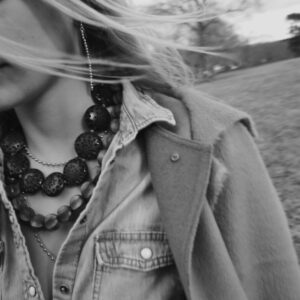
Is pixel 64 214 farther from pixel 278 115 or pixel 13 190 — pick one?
pixel 278 115

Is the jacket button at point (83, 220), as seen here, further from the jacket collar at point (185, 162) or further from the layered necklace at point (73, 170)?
the jacket collar at point (185, 162)

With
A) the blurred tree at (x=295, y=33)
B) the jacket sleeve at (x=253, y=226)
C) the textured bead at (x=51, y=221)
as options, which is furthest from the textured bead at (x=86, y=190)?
the blurred tree at (x=295, y=33)

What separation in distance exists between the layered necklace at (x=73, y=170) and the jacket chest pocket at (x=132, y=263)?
0.15m

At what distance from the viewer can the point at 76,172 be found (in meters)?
1.36

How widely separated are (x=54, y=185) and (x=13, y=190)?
5.0 inches

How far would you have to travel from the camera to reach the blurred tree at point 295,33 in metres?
8.39

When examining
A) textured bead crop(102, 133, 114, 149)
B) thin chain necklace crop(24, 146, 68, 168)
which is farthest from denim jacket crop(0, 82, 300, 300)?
thin chain necklace crop(24, 146, 68, 168)

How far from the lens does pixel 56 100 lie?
1.38 meters

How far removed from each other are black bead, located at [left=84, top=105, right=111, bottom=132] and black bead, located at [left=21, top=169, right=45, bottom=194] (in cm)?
20

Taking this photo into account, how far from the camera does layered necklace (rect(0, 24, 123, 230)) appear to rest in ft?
4.42

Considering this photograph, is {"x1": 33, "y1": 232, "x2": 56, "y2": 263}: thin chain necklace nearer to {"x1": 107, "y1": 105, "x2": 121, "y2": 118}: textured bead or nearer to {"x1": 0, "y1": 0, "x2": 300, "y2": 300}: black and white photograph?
{"x1": 0, "y1": 0, "x2": 300, "y2": 300}: black and white photograph

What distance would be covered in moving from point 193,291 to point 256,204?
27 centimetres

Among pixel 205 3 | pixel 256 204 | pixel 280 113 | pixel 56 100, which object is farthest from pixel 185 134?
pixel 280 113

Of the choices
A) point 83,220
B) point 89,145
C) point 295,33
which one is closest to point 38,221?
point 83,220
